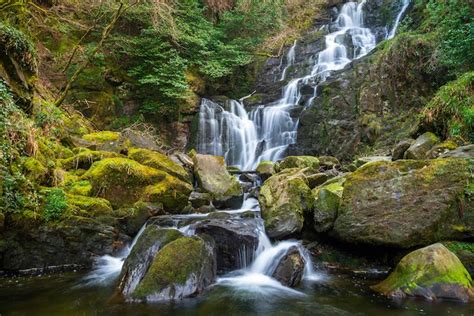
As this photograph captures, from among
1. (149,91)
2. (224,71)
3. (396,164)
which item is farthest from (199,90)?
(396,164)

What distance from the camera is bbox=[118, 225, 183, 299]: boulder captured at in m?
5.15

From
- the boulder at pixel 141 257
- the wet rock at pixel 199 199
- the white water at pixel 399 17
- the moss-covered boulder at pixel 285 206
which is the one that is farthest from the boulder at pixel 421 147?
the white water at pixel 399 17

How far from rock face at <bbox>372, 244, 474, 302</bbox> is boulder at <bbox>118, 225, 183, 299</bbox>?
3550 mm

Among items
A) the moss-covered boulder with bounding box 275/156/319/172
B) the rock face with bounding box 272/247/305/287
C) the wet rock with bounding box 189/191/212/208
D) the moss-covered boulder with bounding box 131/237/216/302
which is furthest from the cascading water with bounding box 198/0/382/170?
the moss-covered boulder with bounding box 131/237/216/302

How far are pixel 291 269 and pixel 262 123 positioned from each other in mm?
10187

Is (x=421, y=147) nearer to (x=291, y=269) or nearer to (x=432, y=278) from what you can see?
(x=432, y=278)

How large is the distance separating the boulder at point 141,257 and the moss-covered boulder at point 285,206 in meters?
1.97

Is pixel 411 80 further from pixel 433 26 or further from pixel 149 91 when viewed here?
pixel 149 91

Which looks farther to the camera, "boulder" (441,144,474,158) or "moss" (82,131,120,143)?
"moss" (82,131,120,143)

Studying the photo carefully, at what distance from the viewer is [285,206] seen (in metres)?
6.86

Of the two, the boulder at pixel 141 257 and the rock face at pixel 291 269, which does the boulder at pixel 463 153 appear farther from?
the boulder at pixel 141 257

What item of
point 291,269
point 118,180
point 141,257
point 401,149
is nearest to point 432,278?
point 291,269

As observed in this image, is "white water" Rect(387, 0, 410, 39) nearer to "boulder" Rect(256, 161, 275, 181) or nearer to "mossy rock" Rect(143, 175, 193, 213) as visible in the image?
"boulder" Rect(256, 161, 275, 181)

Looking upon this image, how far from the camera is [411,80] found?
38.6ft
